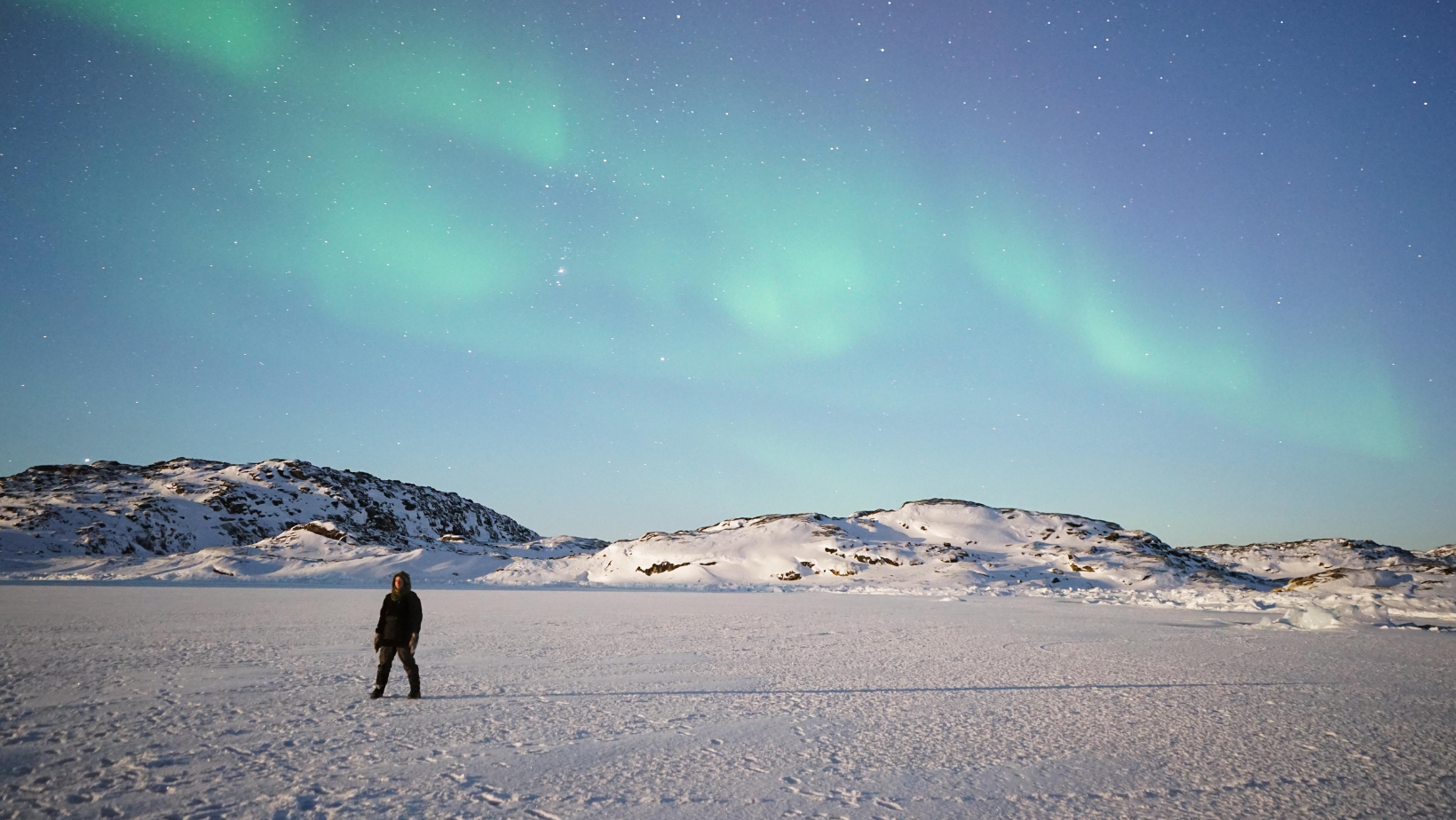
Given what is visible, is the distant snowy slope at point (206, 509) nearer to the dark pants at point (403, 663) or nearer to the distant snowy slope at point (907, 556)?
the distant snowy slope at point (907, 556)

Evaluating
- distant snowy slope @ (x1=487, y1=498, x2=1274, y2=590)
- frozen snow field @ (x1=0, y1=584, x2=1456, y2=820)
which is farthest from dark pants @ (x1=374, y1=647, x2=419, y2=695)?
distant snowy slope @ (x1=487, y1=498, x2=1274, y2=590)

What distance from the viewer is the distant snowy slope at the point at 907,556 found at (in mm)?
55719

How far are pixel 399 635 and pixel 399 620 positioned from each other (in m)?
0.20

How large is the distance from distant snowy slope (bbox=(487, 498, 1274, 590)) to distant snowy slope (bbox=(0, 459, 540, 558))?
92.0 feet

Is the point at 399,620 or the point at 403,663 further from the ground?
the point at 399,620

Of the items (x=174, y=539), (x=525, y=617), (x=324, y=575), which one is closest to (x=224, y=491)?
(x=174, y=539)

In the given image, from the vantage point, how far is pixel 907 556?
6216 centimetres

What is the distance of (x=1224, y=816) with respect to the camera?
539 centimetres

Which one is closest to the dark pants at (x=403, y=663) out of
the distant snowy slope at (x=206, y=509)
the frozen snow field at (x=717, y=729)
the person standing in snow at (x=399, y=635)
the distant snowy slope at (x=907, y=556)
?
the person standing in snow at (x=399, y=635)

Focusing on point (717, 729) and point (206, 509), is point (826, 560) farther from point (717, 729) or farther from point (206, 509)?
point (206, 509)

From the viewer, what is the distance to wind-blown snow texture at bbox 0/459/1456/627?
39.2 meters

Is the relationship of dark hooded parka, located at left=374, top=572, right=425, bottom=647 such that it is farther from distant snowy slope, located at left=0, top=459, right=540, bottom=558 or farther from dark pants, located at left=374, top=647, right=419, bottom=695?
distant snowy slope, located at left=0, top=459, right=540, bottom=558

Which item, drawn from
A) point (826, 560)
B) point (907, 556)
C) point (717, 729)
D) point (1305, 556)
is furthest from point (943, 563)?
point (1305, 556)

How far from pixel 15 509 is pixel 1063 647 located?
481 feet
